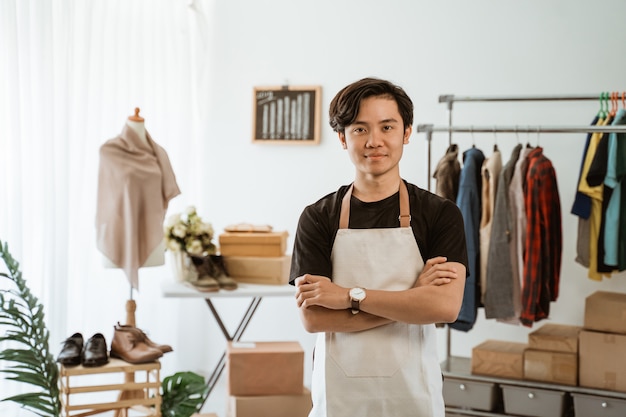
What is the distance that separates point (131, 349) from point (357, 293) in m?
1.55

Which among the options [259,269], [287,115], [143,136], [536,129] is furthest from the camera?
[287,115]

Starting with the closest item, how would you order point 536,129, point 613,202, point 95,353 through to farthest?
1. point 95,353
2. point 613,202
3. point 536,129

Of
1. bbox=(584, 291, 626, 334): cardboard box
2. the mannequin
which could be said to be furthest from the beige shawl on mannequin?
bbox=(584, 291, 626, 334): cardboard box

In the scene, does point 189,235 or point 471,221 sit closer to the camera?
point 471,221

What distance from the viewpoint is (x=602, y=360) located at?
331 centimetres

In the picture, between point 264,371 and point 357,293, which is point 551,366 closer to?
point 264,371

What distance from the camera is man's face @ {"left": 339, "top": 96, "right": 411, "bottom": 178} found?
72.2 inches

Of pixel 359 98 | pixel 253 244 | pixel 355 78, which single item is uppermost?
pixel 355 78

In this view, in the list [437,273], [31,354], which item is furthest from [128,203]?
[437,273]

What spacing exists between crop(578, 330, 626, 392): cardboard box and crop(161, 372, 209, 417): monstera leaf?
1.65 m

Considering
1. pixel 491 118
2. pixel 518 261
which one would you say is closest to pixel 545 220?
pixel 518 261

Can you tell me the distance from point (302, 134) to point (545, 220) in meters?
1.75

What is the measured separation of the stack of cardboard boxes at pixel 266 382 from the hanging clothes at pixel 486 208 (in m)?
0.89

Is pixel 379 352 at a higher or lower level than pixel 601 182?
lower
